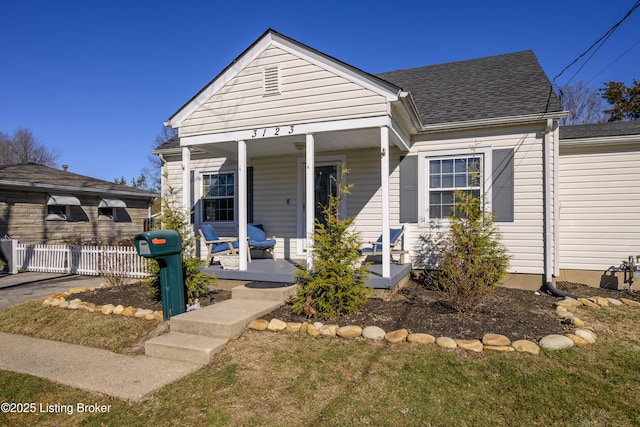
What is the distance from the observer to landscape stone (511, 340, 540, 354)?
12.6 ft

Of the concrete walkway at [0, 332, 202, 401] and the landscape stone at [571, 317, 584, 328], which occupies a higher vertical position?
the landscape stone at [571, 317, 584, 328]

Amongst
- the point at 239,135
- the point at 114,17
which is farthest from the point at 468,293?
the point at 114,17

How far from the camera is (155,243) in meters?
4.98

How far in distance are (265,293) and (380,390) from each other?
115 inches

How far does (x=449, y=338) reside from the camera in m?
4.14

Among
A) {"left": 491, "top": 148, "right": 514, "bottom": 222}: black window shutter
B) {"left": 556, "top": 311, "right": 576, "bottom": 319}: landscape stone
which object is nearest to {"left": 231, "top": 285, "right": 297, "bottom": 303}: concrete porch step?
{"left": 556, "top": 311, "right": 576, "bottom": 319}: landscape stone

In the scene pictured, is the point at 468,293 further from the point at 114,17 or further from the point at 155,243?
the point at 114,17

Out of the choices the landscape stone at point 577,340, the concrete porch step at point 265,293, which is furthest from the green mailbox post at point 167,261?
the landscape stone at point 577,340

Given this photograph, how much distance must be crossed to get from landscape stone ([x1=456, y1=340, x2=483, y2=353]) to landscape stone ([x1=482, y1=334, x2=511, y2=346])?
3.3 inches

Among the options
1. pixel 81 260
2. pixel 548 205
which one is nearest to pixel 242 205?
pixel 548 205

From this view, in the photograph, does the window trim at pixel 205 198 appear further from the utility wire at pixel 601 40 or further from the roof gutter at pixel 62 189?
the utility wire at pixel 601 40

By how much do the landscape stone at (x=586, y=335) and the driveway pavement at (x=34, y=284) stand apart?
29.0ft

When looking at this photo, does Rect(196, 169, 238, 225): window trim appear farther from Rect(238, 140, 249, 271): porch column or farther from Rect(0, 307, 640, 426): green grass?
Rect(0, 307, 640, 426): green grass

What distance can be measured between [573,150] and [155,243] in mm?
7991
